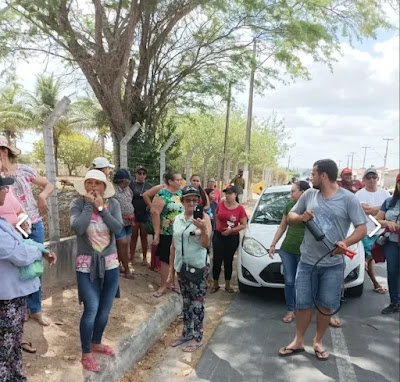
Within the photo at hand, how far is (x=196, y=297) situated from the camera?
153 inches

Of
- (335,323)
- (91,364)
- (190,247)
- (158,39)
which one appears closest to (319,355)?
(335,323)

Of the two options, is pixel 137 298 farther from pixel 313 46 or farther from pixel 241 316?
pixel 313 46

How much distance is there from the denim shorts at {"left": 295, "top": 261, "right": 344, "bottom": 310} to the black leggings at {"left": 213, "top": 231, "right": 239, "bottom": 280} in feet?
6.83

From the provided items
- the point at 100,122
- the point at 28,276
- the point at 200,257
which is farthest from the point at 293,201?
the point at 100,122

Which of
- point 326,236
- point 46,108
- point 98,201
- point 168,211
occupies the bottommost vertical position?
point 168,211

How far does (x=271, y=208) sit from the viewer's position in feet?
20.6

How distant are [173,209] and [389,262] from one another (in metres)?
2.78

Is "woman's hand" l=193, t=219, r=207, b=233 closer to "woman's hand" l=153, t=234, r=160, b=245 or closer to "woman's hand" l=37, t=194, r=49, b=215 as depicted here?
"woman's hand" l=153, t=234, r=160, b=245

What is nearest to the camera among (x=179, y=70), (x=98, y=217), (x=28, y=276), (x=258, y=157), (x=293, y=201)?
(x=28, y=276)

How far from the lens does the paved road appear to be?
3301mm

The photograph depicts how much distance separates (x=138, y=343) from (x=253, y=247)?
2166mm

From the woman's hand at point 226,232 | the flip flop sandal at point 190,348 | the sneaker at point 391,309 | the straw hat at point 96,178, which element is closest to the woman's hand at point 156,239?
the woman's hand at point 226,232

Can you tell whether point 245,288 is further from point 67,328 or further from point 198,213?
point 67,328

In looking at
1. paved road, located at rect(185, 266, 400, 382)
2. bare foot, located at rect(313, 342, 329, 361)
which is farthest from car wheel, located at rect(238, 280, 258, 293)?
bare foot, located at rect(313, 342, 329, 361)
